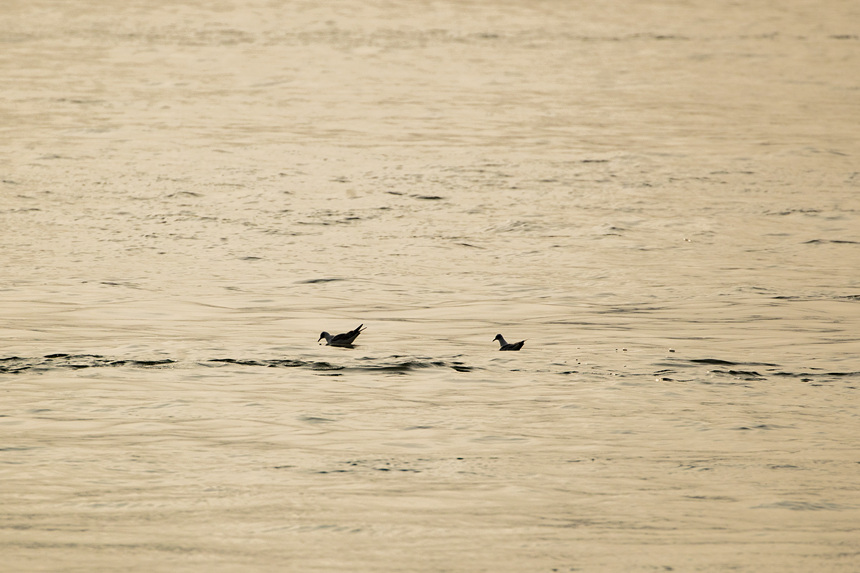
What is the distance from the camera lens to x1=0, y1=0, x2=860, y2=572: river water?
6.95 m

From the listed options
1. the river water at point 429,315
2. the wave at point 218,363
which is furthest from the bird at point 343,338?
the wave at point 218,363

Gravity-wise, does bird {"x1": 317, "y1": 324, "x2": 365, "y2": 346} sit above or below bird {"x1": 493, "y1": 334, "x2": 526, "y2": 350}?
above

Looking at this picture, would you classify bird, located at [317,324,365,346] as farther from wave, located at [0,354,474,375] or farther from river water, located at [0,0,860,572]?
wave, located at [0,354,474,375]

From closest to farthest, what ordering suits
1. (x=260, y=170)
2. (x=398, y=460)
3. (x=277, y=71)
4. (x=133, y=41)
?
(x=398, y=460) → (x=260, y=170) → (x=277, y=71) → (x=133, y=41)

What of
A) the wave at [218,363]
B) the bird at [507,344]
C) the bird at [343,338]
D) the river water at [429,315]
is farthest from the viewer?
the bird at [507,344]

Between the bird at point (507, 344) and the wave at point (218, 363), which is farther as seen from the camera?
the bird at point (507, 344)

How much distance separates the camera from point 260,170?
18062 millimetres

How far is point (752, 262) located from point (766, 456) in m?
5.86

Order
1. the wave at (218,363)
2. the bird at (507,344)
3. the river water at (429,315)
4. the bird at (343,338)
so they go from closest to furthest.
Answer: the river water at (429,315) → the wave at (218,363) → the bird at (343,338) → the bird at (507,344)

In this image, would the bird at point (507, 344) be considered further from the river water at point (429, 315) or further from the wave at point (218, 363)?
the wave at point (218, 363)

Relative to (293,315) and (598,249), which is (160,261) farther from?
(598,249)

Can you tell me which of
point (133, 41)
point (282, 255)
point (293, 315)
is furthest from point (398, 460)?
point (133, 41)

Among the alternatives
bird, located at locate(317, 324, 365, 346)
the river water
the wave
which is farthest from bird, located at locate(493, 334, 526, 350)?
bird, located at locate(317, 324, 365, 346)

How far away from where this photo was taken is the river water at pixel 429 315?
6.95m
